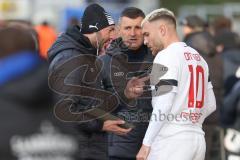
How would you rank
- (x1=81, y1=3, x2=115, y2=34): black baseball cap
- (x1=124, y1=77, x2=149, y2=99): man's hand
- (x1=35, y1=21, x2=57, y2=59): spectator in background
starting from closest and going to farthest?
1. (x1=81, y1=3, x2=115, y2=34): black baseball cap
2. (x1=124, y1=77, x2=149, y2=99): man's hand
3. (x1=35, y1=21, x2=57, y2=59): spectator in background

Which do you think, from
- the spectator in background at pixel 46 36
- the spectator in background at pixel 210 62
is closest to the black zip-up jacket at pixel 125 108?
the spectator in background at pixel 210 62

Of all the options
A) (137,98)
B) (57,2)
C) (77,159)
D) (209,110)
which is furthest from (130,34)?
(57,2)

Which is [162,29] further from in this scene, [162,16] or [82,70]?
[82,70]

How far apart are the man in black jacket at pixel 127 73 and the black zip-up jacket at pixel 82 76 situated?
38cm

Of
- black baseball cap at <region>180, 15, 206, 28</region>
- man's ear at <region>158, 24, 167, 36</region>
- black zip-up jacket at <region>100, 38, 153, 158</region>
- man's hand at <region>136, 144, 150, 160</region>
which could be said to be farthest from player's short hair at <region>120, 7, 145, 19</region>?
black baseball cap at <region>180, 15, 206, 28</region>

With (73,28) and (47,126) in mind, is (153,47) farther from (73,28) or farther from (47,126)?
(47,126)

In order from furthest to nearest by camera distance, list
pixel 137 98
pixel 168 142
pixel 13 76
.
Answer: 1. pixel 137 98
2. pixel 168 142
3. pixel 13 76

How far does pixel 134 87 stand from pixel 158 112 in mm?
998

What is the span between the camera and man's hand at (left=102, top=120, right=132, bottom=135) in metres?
8.02

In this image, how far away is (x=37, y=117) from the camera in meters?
4.84

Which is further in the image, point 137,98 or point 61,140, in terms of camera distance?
point 137,98

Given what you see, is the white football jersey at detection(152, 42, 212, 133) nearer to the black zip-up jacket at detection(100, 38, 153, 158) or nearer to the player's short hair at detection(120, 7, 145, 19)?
the black zip-up jacket at detection(100, 38, 153, 158)

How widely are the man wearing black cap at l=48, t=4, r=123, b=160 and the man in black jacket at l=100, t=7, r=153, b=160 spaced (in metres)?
0.40

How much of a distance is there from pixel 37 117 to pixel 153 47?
3.35 m
